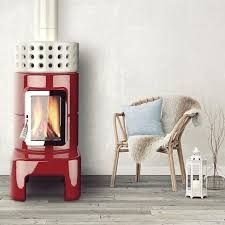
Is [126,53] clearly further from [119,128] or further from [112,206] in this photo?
[112,206]

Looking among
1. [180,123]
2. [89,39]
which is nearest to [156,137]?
[180,123]

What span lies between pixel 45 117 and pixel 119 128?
891 millimetres

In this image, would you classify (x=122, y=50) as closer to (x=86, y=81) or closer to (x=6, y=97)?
(x=86, y=81)

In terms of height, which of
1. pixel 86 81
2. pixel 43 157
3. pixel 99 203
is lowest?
pixel 99 203

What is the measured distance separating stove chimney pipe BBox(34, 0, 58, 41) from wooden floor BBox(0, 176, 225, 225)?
1264 millimetres

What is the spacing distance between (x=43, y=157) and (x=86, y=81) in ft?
3.65

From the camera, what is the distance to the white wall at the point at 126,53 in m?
6.05

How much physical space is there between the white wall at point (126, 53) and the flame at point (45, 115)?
2.18 ft

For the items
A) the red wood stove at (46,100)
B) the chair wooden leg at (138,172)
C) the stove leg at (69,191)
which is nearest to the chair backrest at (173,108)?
the chair wooden leg at (138,172)

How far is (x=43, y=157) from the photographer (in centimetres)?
525

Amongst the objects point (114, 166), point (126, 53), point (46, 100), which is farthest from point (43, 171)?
point (126, 53)

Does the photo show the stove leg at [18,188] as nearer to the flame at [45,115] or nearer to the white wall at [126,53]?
the flame at [45,115]

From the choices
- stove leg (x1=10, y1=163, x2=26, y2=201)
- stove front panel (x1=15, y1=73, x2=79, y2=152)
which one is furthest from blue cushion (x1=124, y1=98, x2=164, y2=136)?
stove leg (x1=10, y1=163, x2=26, y2=201)

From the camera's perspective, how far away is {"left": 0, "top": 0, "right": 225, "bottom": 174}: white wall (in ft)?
19.9
